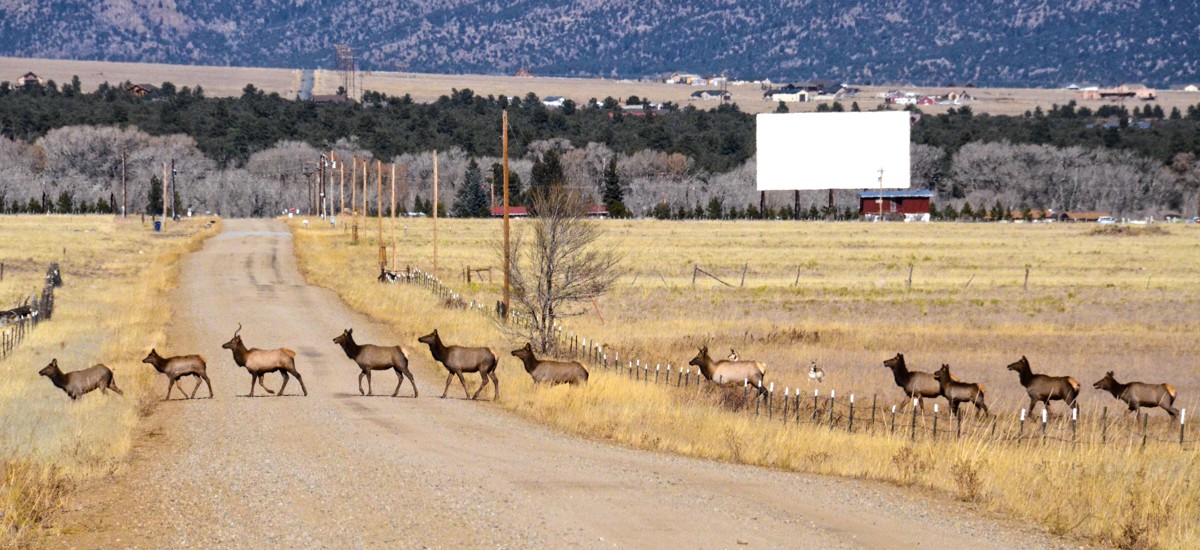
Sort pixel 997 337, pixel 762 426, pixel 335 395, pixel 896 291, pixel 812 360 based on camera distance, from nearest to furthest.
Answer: pixel 762 426, pixel 335 395, pixel 812 360, pixel 997 337, pixel 896 291

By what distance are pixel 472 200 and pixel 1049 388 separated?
123697 mm

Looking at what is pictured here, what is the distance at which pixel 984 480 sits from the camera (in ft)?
46.4

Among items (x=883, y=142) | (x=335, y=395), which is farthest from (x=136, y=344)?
(x=883, y=142)

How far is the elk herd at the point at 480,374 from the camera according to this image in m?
19.9

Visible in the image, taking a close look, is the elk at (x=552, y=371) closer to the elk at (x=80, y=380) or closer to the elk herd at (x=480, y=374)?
the elk herd at (x=480, y=374)

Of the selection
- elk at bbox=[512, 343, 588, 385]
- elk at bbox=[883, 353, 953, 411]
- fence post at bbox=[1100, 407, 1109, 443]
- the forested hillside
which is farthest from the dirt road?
the forested hillside

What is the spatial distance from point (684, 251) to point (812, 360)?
51307 millimetres

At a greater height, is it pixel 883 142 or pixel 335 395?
pixel 883 142

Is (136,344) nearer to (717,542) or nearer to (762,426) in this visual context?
(762,426)

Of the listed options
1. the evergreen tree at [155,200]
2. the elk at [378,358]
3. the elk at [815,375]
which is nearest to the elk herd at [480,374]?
the elk at [378,358]

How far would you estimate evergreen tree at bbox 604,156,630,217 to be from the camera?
461 feet

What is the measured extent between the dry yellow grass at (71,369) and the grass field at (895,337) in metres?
5.69

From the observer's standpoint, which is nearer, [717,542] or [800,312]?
[717,542]

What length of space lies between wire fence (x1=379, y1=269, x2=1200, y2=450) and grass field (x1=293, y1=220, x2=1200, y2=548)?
271 mm
